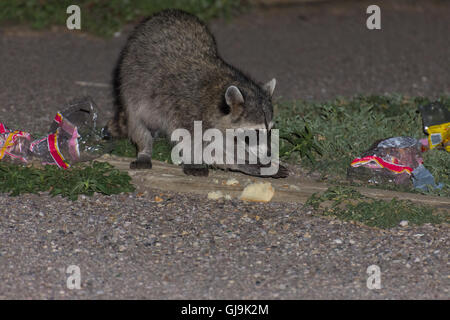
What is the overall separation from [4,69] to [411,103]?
4.59 metres

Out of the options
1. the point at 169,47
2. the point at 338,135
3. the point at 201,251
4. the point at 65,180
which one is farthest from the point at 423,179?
the point at 65,180

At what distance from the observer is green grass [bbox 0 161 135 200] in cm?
547

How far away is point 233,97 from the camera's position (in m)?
5.61

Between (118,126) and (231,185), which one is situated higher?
(118,126)

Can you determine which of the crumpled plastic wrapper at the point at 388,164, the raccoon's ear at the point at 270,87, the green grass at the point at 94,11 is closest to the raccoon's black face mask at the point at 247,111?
the raccoon's ear at the point at 270,87

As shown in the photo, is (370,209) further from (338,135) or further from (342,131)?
(342,131)

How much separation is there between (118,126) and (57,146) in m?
0.78

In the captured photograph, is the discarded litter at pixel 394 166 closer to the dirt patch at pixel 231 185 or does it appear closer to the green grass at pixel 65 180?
the dirt patch at pixel 231 185

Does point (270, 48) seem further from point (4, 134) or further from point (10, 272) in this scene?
point (10, 272)

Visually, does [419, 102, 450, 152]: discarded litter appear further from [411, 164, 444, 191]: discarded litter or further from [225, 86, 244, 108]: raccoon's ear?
[225, 86, 244, 108]: raccoon's ear

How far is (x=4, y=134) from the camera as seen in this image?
6016mm

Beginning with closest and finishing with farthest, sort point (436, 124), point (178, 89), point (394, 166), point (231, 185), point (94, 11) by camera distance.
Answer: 1. point (231, 185)
2. point (394, 166)
3. point (178, 89)
4. point (436, 124)
5. point (94, 11)

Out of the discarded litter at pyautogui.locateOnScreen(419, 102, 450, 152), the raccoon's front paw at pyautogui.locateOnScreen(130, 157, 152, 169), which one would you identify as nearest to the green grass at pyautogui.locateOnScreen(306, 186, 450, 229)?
the discarded litter at pyautogui.locateOnScreen(419, 102, 450, 152)
